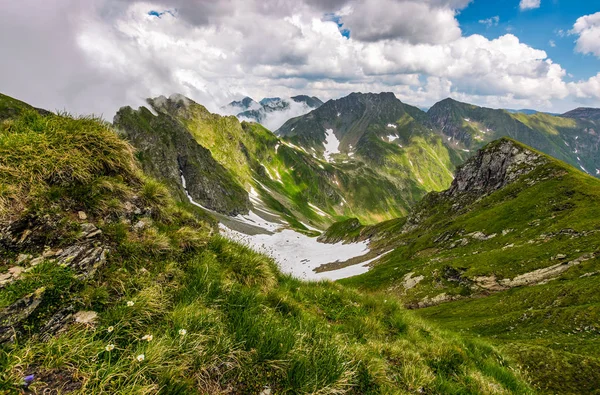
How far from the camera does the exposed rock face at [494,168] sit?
85625 mm

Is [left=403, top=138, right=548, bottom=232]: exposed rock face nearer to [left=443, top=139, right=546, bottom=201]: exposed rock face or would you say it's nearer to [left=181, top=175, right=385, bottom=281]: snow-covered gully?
[left=443, top=139, right=546, bottom=201]: exposed rock face

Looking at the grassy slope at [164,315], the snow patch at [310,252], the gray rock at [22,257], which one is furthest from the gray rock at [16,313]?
the snow patch at [310,252]

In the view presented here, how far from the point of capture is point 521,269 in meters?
43.5

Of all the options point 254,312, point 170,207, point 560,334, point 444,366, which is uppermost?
point 170,207

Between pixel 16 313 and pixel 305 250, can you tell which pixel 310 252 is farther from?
pixel 16 313

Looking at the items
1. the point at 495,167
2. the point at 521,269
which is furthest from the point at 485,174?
the point at 521,269

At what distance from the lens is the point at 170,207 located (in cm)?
984

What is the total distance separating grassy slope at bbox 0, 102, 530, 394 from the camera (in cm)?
409

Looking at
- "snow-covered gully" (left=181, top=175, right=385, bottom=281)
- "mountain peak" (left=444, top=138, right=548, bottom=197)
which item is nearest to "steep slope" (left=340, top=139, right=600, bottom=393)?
"mountain peak" (left=444, top=138, right=548, bottom=197)

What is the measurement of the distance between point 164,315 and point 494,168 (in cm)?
11163

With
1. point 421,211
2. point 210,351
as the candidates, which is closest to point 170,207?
point 210,351

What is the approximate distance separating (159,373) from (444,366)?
7.57m

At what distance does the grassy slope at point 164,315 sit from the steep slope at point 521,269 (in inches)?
390

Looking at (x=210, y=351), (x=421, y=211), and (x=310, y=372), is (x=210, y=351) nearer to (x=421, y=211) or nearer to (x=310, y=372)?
(x=310, y=372)
